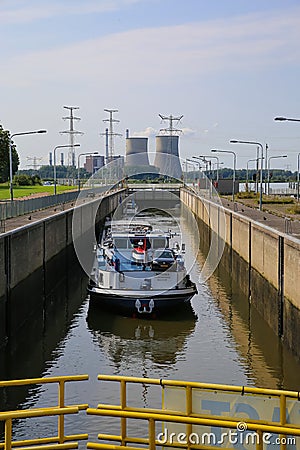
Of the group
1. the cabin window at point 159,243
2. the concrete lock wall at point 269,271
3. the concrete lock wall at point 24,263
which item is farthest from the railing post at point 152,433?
the cabin window at point 159,243

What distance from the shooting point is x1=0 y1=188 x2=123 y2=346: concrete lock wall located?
26061 millimetres

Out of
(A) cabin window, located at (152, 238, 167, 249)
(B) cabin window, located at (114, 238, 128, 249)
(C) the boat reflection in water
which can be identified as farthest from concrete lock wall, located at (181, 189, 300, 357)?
(B) cabin window, located at (114, 238, 128, 249)

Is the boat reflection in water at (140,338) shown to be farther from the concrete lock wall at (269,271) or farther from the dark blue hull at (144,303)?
the concrete lock wall at (269,271)

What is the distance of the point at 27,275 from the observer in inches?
1261

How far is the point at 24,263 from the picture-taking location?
104ft

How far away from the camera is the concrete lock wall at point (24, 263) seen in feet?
85.5

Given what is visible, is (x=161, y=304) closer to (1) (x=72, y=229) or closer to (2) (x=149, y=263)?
(2) (x=149, y=263)

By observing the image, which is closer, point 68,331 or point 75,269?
point 68,331

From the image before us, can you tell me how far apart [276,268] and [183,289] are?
3.94m

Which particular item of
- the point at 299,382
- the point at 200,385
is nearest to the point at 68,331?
the point at 299,382

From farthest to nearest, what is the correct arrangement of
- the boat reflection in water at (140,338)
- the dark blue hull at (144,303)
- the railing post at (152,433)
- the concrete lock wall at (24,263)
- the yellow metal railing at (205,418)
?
the dark blue hull at (144,303)
the concrete lock wall at (24,263)
the boat reflection in water at (140,338)
the railing post at (152,433)
the yellow metal railing at (205,418)

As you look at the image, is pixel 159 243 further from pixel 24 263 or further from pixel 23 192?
pixel 23 192

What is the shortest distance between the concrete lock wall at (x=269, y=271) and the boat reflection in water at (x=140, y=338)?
10.8 ft

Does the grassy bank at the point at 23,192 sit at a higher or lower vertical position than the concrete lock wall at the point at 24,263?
higher
